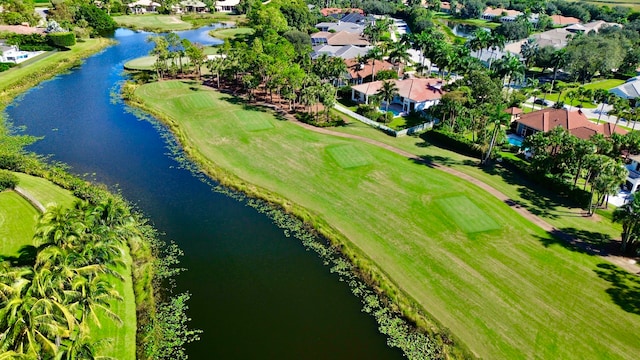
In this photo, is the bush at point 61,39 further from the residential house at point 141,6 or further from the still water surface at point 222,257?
the residential house at point 141,6

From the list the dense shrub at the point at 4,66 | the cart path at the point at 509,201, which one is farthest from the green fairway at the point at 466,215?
the dense shrub at the point at 4,66

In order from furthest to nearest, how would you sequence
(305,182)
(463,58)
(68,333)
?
1. (463,58)
2. (305,182)
3. (68,333)

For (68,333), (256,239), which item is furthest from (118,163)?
(68,333)

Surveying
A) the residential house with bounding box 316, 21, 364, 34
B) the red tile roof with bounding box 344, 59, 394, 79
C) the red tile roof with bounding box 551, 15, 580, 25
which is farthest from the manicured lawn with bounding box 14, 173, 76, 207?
the red tile roof with bounding box 551, 15, 580, 25

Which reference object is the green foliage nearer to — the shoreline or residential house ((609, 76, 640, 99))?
the shoreline

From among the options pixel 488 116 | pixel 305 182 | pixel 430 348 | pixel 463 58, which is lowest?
pixel 430 348

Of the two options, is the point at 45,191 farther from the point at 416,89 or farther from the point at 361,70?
the point at 361,70

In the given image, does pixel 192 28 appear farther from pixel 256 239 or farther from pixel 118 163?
pixel 256 239
